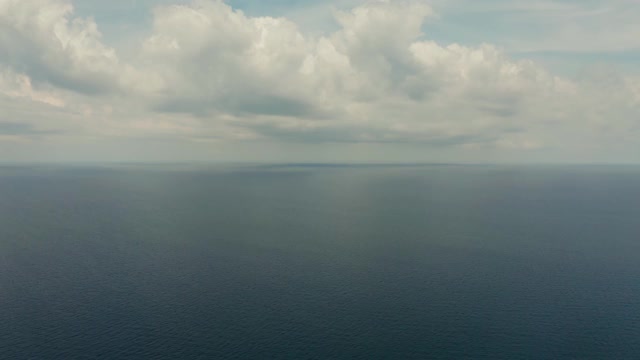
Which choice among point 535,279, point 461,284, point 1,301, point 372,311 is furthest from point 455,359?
point 1,301

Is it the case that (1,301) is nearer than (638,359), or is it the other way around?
(638,359)

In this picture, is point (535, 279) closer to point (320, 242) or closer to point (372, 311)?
point (372, 311)

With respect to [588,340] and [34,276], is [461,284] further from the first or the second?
[34,276]

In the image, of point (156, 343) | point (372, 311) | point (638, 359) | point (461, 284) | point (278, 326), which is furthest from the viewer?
point (461, 284)

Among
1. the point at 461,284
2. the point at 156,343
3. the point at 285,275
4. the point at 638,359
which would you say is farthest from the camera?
the point at 285,275

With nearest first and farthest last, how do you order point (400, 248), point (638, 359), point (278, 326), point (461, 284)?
point (638, 359), point (278, 326), point (461, 284), point (400, 248)

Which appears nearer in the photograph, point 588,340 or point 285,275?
point 588,340

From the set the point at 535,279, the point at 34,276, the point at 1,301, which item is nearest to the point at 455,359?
the point at 535,279

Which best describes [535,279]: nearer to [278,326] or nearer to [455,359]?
[455,359]

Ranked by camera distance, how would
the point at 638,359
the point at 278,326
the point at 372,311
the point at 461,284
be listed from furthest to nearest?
the point at 461,284, the point at 372,311, the point at 278,326, the point at 638,359
